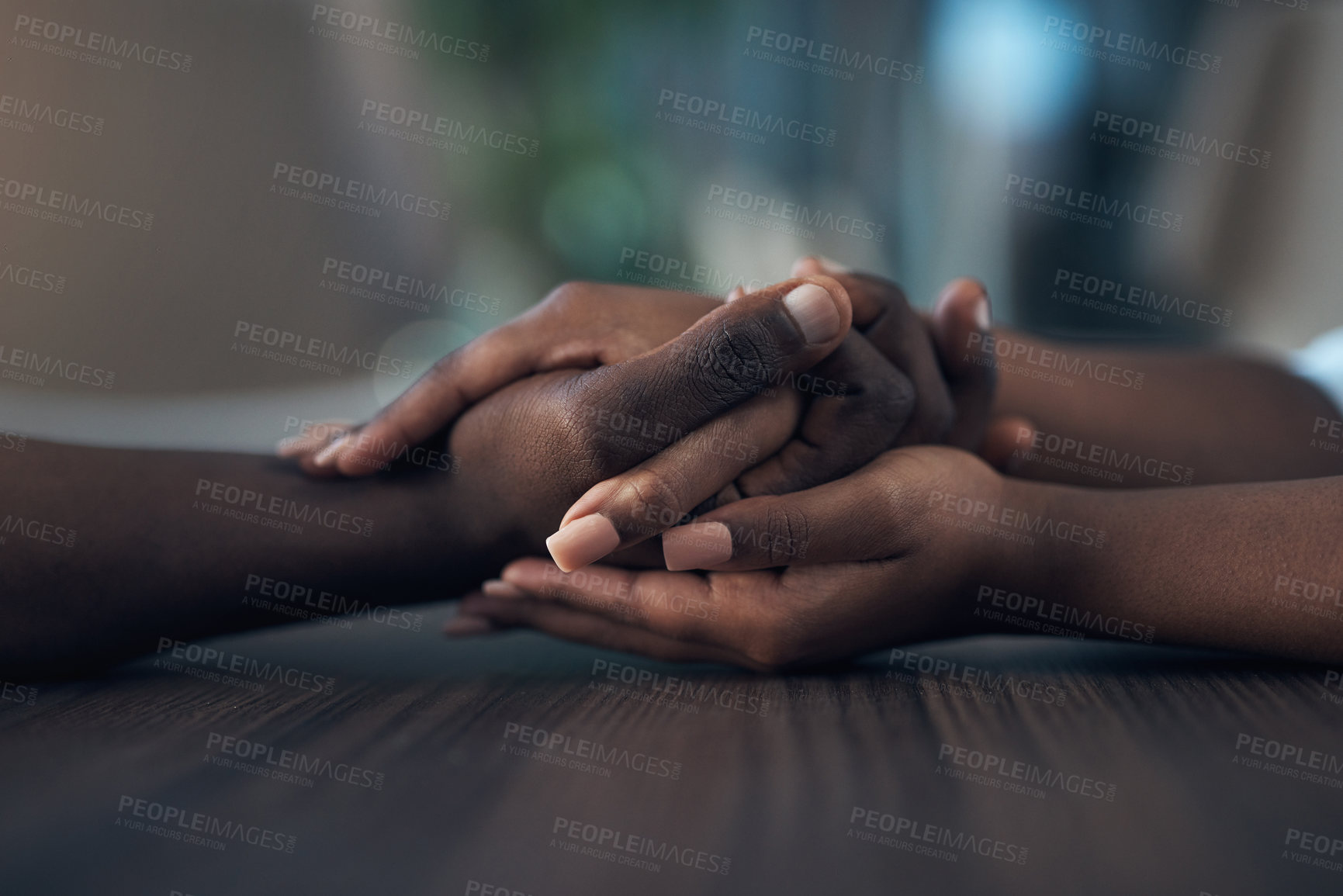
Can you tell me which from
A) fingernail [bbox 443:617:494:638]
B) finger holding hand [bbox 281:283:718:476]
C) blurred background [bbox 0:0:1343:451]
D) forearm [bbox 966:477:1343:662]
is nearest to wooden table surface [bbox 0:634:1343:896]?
Result: forearm [bbox 966:477:1343:662]

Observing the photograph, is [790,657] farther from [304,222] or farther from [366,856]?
[304,222]

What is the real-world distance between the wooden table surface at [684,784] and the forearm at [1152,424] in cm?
44

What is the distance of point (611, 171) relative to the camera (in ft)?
7.37

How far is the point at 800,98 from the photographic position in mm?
2162

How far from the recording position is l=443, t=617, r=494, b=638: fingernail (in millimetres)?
980

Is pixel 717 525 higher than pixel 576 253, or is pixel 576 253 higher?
pixel 576 253

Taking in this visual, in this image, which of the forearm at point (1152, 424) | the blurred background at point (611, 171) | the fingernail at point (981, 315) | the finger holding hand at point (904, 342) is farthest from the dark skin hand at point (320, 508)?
the blurred background at point (611, 171)

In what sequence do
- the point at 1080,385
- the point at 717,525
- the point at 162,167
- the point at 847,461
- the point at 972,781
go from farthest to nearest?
the point at 162,167 → the point at 1080,385 → the point at 847,461 → the point at 717,525 → the point at 972,781

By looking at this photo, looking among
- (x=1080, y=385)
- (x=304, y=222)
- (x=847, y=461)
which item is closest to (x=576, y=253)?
(x=304, y=222)

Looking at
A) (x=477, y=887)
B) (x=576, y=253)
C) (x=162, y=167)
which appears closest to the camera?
(x=477, y=887)

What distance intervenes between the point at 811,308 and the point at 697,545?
24 centimetres

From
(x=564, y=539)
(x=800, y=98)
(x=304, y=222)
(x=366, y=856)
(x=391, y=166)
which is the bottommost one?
(x=366, y=856)

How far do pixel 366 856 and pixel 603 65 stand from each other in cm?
211

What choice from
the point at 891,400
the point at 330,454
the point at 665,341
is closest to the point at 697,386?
the point at 665,341
